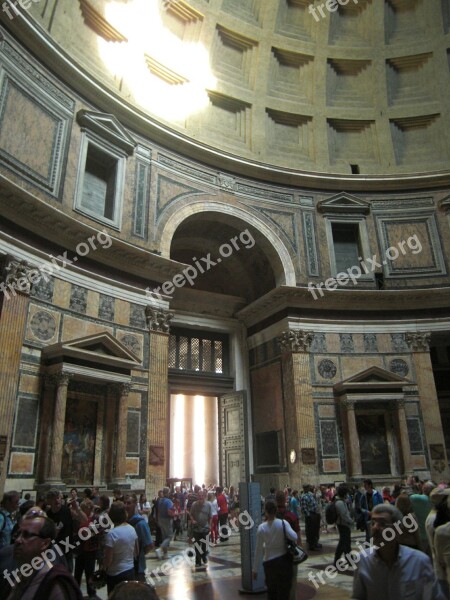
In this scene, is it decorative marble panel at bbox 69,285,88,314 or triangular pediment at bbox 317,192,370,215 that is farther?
triangular pediment at bbox 317,192,370,215

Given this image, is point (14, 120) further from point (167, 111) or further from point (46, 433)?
point (46, 433)

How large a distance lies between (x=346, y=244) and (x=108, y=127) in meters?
10.9

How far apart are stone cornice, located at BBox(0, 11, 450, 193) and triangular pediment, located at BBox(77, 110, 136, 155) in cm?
48

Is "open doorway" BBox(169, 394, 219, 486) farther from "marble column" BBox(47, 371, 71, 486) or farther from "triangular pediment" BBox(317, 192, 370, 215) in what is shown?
"marble column" BBox(47, 371, 71, 486)

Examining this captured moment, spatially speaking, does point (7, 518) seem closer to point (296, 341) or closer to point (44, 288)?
point (44, 288)

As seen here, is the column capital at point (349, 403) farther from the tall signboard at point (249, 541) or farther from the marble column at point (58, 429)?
the tall signboard at point (249, 541)

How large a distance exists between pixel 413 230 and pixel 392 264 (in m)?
2.01

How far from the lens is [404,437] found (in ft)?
56.0

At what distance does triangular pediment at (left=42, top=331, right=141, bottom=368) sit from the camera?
1227 centimetres

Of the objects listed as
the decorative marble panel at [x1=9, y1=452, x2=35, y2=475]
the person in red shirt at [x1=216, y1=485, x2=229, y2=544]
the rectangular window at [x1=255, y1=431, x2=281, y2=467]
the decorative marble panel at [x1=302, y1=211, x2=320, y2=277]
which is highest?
the decorative marble panel at [x1=302, y1=211, x2=320, y2=277]

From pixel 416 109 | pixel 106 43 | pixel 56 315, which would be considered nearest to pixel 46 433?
pixel 56 315

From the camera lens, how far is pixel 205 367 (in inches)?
788

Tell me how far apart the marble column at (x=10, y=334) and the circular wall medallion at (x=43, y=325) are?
367 mm

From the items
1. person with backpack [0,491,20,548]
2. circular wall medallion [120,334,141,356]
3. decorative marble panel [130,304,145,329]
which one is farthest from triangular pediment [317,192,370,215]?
person with backpack [0,491,20,548]
